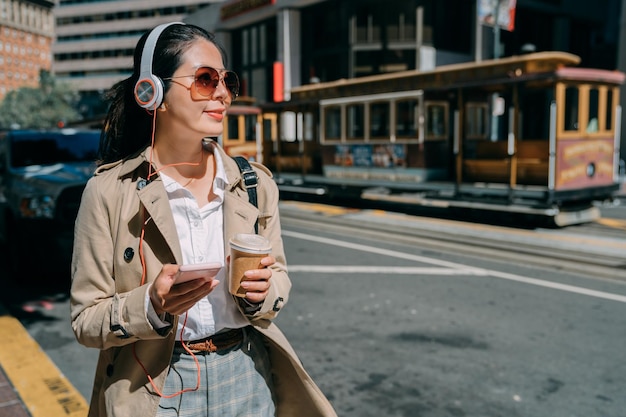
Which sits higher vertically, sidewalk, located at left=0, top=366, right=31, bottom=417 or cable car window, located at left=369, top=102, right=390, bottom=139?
cable car window, located at left=369, top=102, right=390, bottom=139

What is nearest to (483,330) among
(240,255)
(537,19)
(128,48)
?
(240,255)

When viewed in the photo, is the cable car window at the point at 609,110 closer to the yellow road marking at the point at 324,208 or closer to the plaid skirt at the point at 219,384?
the yellow road marking at the point at 324,208

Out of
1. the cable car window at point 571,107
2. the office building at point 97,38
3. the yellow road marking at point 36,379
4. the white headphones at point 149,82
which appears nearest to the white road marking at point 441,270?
the yellow road marking at point 36,379

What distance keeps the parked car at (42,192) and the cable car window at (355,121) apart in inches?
319

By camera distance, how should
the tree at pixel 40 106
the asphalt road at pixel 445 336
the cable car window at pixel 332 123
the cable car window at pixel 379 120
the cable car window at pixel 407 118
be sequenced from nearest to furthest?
1. the asphalt road at pixel 445 336
2. the cable car window at pixel 407 118
3. the cable car window at pixel 379 120
4. the cable car window at pixel 332 123
5. the tree at pixel 40 106

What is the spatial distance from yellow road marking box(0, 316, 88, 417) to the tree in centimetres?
6704

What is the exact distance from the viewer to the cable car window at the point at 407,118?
45.6 ft

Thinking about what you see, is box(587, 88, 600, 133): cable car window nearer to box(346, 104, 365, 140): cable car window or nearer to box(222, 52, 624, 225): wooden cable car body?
box(222, 52, 624, 225): wooden cable car body

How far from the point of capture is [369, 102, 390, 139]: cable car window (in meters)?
14.5

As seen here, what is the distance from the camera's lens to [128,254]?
65.2 inches

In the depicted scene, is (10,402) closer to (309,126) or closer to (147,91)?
(147,91)

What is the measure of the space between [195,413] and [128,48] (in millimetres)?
91575

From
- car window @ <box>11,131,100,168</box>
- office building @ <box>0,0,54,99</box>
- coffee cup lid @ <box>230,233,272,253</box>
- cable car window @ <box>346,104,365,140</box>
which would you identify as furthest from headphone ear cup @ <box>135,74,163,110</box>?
office building @ <box>0,0,54,99</box>

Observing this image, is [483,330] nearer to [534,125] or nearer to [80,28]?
[534,125]
